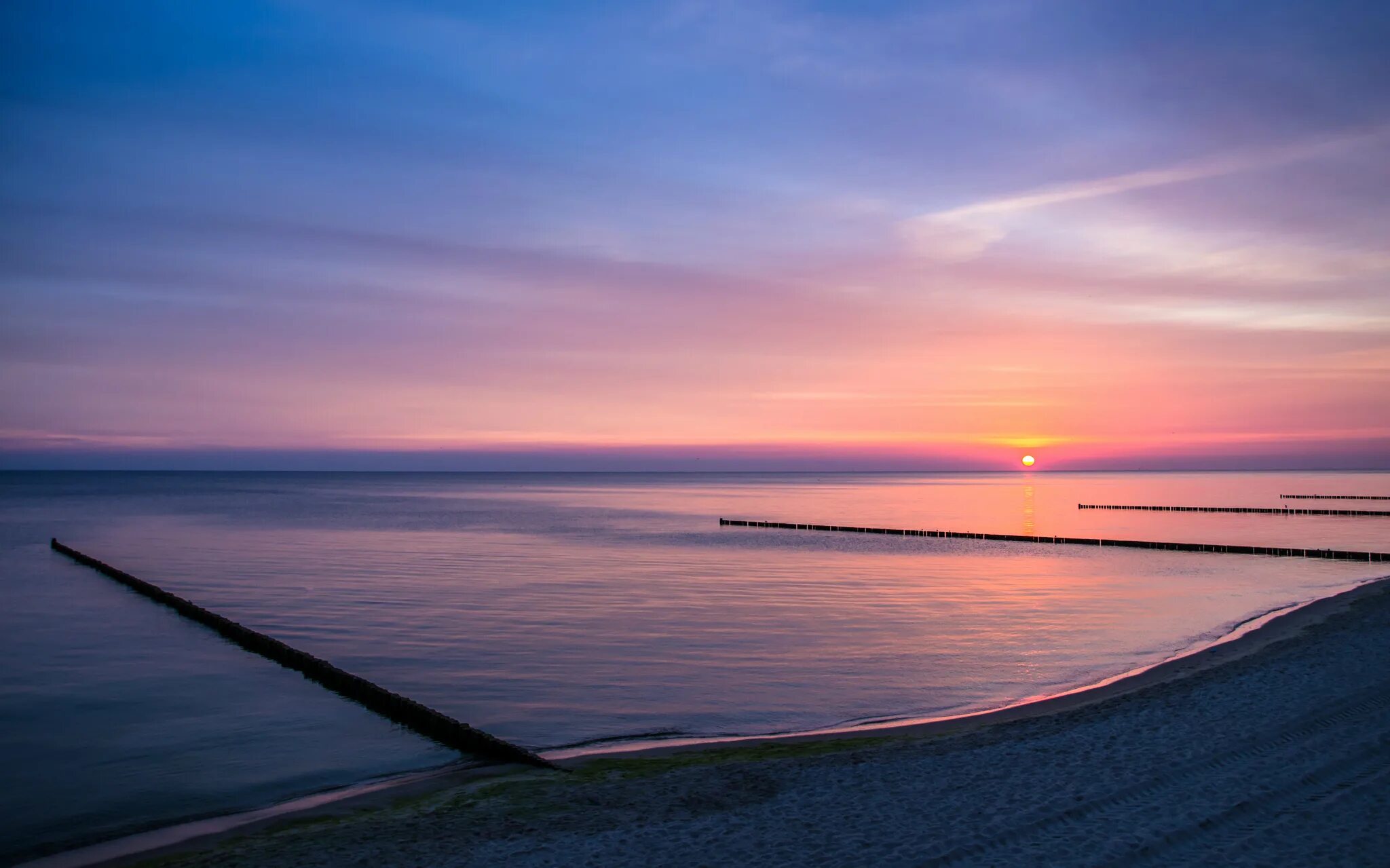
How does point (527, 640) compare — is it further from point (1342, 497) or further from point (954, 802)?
point (1342, 497)

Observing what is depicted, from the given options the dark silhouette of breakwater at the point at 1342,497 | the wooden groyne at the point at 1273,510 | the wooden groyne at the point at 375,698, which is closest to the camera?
the wooden groyne at the point at 375,698

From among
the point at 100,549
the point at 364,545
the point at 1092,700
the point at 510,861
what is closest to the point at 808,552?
the point at 364,545

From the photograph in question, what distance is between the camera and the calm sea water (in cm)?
1303

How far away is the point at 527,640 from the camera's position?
21.3 metres

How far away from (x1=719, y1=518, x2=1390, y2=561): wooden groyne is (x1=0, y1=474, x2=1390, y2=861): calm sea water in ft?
5.84

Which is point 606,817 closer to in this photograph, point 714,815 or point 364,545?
point 714,815

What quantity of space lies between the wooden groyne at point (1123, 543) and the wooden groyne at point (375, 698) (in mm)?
40786

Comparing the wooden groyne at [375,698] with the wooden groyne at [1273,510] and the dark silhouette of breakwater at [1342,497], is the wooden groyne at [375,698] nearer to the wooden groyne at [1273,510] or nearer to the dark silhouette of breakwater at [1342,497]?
the wooden groyne at [1273,510]

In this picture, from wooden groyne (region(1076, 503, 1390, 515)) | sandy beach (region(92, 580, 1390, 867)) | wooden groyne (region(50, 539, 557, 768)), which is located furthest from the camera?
wooden groyne (region(1076, 503, 1390, 515))

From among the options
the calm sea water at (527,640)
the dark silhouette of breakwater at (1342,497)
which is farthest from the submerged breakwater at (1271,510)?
the calm sea water at (527,640)

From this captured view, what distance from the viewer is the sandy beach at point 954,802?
7973 millimetres

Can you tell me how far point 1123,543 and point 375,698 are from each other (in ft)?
142

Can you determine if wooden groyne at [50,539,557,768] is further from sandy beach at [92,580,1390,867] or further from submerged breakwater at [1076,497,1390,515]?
submerged breakwater at [1076,497,1390,515]

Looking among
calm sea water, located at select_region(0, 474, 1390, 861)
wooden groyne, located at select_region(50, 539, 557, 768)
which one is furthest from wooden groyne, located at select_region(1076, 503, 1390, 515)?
wooden groyne, located at select_region(50, 539, 557, 768)
